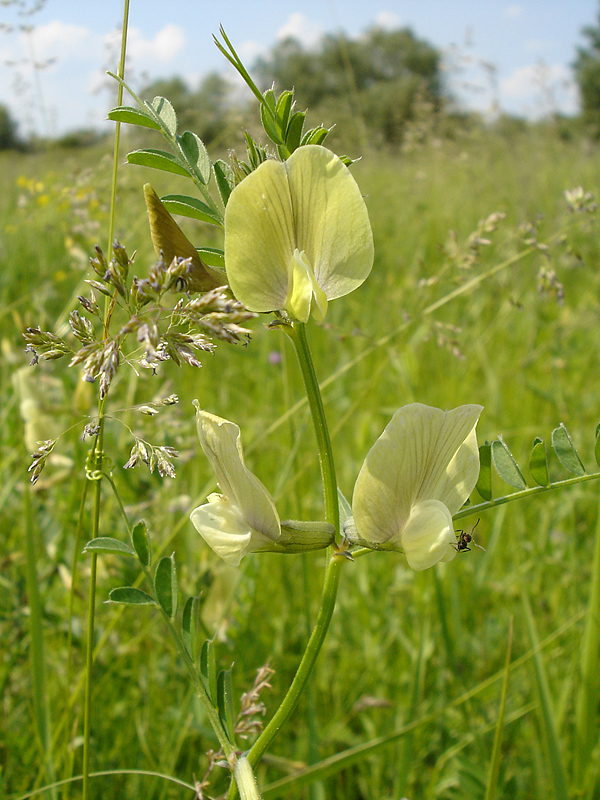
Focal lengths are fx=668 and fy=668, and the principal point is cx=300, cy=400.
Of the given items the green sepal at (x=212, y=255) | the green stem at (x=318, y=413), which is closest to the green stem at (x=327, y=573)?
the green stem at (x=318, y=413)

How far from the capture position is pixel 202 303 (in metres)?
0.47

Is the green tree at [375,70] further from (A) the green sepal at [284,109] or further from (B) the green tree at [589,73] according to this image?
(A) the green sepal at [284,109]

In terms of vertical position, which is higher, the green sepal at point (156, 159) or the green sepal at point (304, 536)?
the green sepal at point (156, 159)

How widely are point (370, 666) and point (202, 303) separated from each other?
1.20 m

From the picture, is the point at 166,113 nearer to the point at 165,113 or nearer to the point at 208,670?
the point at 165,113

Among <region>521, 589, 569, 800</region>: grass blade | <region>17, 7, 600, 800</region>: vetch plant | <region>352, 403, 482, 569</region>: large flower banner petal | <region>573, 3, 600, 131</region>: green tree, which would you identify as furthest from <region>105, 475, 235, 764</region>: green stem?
<region>573, 3, 600, 131</region>: green tree

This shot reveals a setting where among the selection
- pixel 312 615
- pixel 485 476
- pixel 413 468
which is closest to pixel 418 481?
pixel 413 468

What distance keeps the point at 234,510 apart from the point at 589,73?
15184 mm

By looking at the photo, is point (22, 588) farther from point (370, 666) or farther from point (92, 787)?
point (370, 666)

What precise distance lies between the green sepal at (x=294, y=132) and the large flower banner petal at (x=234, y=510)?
248 mm

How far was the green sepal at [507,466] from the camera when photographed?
691 millimetres

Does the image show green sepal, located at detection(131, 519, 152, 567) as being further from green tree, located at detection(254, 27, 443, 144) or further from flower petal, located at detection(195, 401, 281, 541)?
green tree, located at detection(254, 27, 443, 144)

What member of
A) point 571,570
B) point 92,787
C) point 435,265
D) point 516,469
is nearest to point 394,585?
point 571,570

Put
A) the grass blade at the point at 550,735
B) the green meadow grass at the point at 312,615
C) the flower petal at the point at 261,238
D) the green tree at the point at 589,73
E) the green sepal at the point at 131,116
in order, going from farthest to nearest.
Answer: the green tree at the point at 589,73 < the green meadow grass at the point at 312,615 < the grass blade at the point at 550,735 < the green sepal at the point at 131,116 < the flower petal at the point at 261,238
